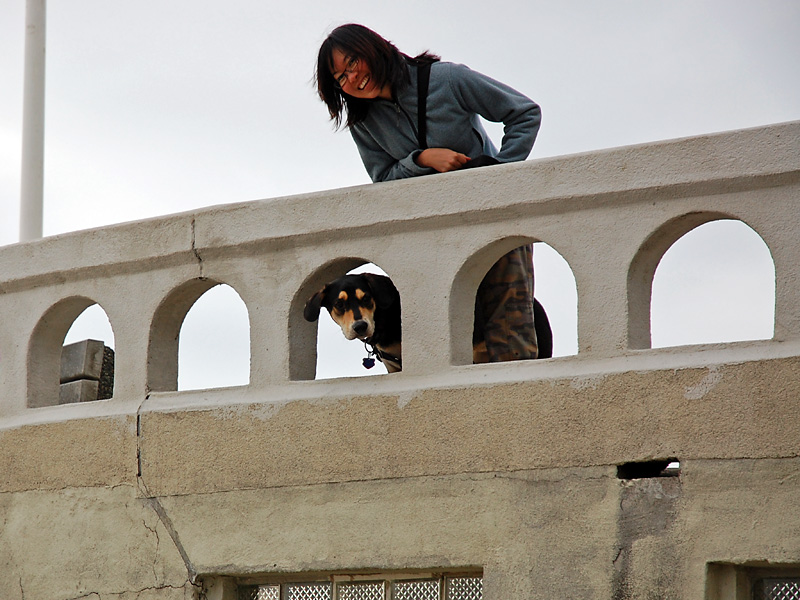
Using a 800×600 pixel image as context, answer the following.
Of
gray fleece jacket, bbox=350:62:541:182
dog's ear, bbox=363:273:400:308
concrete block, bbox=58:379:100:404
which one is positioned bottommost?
concrete block, bbox=58:379:100:404

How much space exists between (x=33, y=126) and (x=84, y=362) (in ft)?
10.4

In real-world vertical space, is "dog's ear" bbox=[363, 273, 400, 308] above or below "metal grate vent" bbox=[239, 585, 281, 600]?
above

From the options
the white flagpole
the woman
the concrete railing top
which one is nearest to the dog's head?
the concrete railing top

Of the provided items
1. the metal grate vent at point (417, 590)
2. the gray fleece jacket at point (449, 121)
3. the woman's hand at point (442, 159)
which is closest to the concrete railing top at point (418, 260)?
the woman's hand at point (442, 159)

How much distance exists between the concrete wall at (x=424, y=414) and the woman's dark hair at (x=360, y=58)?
0.44 metres

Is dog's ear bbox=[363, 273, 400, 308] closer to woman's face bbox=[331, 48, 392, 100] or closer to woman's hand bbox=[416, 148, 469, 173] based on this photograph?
woman's hand bbox=[416, 148, 469, 173]

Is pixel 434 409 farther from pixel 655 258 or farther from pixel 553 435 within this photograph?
pixel 655 258

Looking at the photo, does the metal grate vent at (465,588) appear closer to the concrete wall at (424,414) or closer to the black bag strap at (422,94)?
the concrete wall at (424,414)

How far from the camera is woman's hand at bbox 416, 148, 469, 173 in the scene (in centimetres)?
512

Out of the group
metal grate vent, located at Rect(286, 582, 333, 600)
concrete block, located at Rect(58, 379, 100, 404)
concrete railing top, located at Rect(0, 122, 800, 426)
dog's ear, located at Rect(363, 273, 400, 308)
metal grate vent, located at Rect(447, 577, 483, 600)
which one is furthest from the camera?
concrete block, located at Rect(58, 379, 100, 404)

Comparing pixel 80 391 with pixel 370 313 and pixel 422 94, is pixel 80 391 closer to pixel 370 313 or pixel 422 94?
pixel 370 313

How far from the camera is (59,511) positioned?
553 centimetres

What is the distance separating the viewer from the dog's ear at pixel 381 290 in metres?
5.91

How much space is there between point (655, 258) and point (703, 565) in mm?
1101
